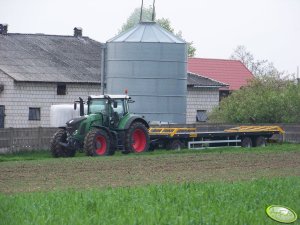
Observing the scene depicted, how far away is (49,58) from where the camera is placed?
164ft

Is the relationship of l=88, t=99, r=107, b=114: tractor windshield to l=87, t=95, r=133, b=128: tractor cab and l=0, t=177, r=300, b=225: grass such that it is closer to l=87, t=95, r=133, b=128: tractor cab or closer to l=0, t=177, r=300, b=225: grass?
l=87, t=95, r=133, b=128: tractor cab

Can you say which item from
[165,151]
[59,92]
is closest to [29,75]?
[59,92]

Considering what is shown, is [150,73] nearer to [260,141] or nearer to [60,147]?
[260,141]

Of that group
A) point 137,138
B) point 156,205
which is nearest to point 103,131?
point 137,138

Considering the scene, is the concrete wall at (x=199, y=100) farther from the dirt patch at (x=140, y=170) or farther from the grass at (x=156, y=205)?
the grass at (x=156, y=205)

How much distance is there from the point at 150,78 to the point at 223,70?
30.3 metres

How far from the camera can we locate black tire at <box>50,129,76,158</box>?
3059 cm

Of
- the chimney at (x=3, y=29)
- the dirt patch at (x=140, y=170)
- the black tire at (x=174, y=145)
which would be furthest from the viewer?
the chimney at (x=3, y=29)

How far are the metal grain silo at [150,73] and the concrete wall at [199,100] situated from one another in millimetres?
16388

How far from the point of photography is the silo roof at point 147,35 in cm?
3709

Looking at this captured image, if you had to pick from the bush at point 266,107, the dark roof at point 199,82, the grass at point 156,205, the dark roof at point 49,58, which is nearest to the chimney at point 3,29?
the dark roof at point 49,58

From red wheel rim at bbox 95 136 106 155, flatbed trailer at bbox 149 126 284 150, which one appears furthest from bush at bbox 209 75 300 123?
red wheel rim at bbox 95 136 106 155

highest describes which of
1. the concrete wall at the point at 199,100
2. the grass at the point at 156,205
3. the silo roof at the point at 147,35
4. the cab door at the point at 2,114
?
the silo roof at the point at 147,35

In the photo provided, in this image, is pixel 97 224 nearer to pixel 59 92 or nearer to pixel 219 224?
pixel 219 224
